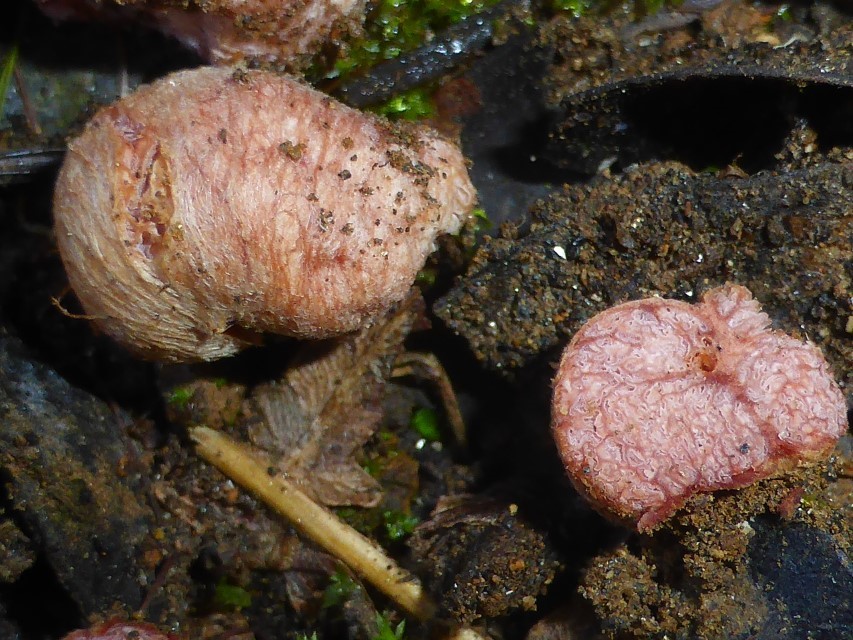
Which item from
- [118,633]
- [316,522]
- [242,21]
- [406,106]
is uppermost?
[242,21]

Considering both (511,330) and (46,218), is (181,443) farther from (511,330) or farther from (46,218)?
(511,330)

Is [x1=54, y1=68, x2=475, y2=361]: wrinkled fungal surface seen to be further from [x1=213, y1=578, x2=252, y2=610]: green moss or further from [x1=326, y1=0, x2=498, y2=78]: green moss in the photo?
[x1=213, y1=578, x2=252, y2=610]: green moss

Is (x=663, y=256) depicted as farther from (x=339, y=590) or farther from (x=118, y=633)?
(x=118, y=633)

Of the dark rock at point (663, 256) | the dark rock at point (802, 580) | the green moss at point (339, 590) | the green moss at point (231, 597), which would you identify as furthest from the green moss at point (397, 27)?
the dark rock at point (802, 580)

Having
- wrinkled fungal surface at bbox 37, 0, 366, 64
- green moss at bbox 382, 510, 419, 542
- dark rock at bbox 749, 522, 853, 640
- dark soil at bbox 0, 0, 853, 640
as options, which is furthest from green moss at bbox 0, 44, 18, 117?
dark rock at bbox 749, 522, 853, 640

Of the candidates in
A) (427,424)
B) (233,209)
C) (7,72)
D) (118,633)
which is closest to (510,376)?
(427,424)

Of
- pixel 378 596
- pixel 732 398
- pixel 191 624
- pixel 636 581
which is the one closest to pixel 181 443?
pixel 191 624

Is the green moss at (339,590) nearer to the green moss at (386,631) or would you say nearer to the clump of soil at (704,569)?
the green moss at (386,631)
